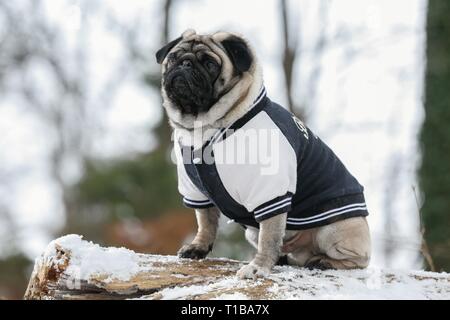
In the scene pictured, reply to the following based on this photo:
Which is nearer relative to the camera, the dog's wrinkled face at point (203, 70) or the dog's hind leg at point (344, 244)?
the dog's wrinkled face at point (203, 70)

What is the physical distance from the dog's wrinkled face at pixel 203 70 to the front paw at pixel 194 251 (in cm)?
107

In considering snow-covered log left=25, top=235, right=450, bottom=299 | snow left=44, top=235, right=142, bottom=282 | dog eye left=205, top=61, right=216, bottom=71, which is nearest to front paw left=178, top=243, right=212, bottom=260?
snow-covered log left=25, top=235, right=450, bottom=299

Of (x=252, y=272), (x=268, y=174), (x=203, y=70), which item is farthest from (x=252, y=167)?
(x=203, y=70)

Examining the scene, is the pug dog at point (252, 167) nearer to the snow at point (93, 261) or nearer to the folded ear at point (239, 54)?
the folded ear at point (239, 54)

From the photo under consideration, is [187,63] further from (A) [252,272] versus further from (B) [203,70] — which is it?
(A) [252,272]

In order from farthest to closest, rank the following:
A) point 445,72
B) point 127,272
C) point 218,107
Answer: point 445,72, point 218,107, point 127,272

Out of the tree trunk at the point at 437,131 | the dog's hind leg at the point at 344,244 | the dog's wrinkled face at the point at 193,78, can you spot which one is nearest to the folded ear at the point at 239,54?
the dog's wrinkled face at the point at 193,78

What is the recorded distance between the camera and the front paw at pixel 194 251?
5.53m

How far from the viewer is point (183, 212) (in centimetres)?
1516

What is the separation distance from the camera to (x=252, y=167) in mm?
4941

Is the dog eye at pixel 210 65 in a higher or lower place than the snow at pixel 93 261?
higher
